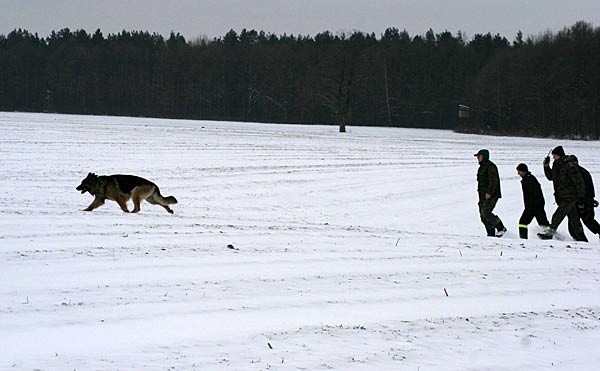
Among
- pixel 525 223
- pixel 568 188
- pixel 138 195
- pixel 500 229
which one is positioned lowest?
pixel 500 229

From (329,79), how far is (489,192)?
169 feet

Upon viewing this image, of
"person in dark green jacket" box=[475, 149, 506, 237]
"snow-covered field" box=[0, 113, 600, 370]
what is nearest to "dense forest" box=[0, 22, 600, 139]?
"person in dark green jacket" box=[475, 149, 506, 237]

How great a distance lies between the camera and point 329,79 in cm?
6419

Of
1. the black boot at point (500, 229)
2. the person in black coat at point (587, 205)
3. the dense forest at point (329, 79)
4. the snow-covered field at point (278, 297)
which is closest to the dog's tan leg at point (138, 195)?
the snow-covered field at point (278, 297)

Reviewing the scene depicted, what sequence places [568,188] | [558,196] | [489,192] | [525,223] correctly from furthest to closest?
[489,192], [525,223], [558,196], [568,188]

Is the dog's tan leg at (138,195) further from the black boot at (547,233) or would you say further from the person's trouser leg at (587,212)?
the person's trouser leg at (587,212)

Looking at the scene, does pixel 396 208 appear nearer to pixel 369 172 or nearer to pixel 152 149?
pixel 369 172

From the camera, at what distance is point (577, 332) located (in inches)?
250

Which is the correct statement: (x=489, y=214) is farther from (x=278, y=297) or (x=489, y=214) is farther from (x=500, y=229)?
(x=278, y=297)

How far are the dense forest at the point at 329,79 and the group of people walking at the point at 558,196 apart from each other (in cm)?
4652

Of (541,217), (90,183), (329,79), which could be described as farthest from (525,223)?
(329,79)

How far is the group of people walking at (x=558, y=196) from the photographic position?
12383 millimetres

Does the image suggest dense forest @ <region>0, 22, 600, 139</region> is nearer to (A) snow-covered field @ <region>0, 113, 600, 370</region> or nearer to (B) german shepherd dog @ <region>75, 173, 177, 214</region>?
(B) german shepherd dog @ <region>75, 173, 177, 214</region>

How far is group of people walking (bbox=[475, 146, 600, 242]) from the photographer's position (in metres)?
12.4
